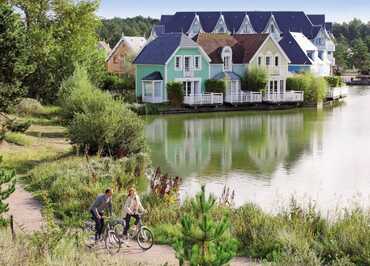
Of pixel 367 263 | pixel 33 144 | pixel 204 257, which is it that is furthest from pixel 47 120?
pixel 204 257

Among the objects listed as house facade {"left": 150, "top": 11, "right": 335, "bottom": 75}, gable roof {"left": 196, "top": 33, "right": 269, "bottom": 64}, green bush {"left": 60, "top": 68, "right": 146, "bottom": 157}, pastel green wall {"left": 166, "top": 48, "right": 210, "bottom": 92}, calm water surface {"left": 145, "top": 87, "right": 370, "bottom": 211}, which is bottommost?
calm water surface {"left": 145, "top": 87, "right": 370, "bottom": 211}

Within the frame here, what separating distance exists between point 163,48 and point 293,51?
48.6 ft

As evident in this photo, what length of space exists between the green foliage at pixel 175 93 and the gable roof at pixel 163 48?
2007 mm

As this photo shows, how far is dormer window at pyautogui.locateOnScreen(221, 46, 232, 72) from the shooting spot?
51.1 meters

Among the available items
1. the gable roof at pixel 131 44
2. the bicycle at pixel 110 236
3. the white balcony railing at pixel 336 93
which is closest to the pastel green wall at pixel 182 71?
the white balcony railing at pixel 336 93

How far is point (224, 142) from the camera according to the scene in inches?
1250

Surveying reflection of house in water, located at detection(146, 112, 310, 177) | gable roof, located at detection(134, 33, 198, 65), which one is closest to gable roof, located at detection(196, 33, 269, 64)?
gable roof, located at detection(134, 33, 198, 65)

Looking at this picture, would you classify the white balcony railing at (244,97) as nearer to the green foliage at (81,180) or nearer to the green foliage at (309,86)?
the green foliage at (309,86)

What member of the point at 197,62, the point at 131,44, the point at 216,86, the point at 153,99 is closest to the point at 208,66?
the point at 197,62

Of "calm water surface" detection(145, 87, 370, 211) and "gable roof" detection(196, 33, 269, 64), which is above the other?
"gable roof" detection(196, 33, 269, 64)

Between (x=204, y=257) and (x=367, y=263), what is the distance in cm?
504

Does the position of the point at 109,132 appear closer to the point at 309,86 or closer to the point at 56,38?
the point at 56,38

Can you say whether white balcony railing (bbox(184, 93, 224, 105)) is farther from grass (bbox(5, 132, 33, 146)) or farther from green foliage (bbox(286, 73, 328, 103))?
grass (bbox(5, 132, 33, 146))

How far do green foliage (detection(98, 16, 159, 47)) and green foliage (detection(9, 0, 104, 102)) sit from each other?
6386cm
